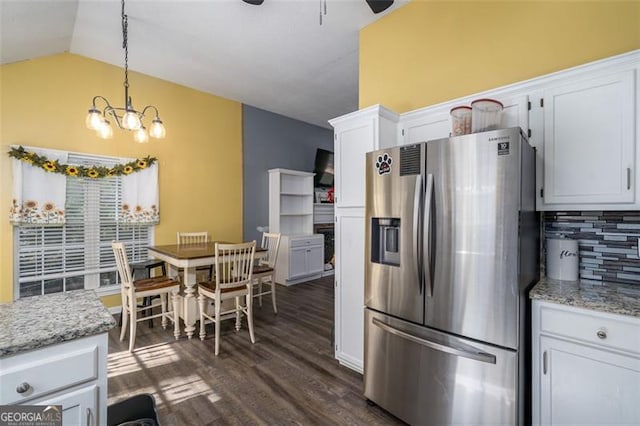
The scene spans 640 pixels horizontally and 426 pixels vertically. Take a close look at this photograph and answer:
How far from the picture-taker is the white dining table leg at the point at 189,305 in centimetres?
317

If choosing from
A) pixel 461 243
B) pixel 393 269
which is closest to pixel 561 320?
pixel 461 243

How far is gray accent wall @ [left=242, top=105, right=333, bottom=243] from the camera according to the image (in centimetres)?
536

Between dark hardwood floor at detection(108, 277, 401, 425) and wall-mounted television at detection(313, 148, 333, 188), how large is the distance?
11.4 feet

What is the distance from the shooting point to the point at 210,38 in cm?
318

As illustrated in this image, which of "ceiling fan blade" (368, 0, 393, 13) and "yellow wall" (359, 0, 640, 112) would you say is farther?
"ceiling fan blade" (368, 0, 393, 13)

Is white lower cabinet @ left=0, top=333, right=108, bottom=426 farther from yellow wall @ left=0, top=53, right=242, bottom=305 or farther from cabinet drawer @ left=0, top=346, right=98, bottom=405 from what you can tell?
yellow wall @ left=0, top=53, right=242, bottom=305

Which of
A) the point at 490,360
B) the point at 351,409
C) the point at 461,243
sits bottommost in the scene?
the point at 351,409

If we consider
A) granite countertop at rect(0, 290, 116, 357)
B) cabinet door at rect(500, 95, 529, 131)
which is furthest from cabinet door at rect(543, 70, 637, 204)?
granite countertop at rect(0, 290, 116, 357)

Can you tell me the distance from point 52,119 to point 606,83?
510cm

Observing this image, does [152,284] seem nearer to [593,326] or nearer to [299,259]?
[299,259]

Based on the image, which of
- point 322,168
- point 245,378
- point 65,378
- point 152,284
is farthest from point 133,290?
point 322,168

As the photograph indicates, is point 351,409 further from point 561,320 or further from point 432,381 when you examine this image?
point 561,320

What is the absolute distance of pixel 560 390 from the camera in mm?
1472

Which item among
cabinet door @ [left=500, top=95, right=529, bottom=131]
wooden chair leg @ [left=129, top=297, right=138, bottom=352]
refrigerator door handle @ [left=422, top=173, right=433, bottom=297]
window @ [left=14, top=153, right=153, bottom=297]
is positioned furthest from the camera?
window @ [left=14, top=153, right=153, bottom=297]
